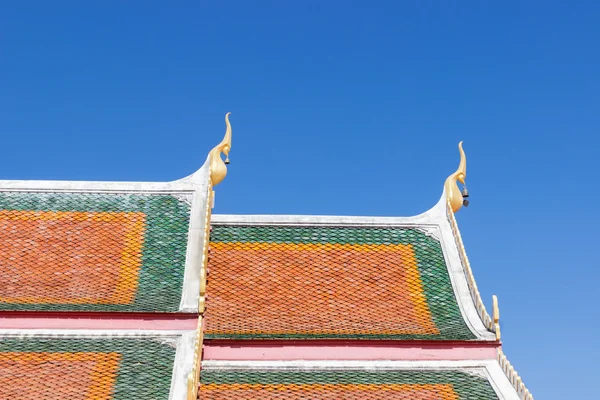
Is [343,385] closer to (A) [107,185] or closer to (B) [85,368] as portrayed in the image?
Answer: (B) [85,368]

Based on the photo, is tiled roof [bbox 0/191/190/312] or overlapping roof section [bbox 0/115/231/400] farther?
tiled roof [bbox 0/191/190/312]

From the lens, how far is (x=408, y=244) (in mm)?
20062

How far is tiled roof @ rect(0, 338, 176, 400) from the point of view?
14.5 metres

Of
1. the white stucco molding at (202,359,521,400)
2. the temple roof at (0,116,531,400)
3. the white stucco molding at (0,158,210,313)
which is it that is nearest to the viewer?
the temple roof at (0,116,531,400)

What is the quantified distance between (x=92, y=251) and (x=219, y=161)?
3.37 meters

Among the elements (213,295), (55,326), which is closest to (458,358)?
(213,295)

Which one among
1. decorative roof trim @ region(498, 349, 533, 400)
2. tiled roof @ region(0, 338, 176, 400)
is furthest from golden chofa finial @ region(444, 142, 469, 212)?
tiled roof @ region(0, 338, 176, 400)

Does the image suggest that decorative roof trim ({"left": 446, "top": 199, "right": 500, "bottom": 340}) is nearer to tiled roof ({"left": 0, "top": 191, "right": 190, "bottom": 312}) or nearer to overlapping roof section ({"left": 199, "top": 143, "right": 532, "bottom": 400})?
overlapping roof section ({"left": 199, "top": 143, "right": 532, "bottom": 400})

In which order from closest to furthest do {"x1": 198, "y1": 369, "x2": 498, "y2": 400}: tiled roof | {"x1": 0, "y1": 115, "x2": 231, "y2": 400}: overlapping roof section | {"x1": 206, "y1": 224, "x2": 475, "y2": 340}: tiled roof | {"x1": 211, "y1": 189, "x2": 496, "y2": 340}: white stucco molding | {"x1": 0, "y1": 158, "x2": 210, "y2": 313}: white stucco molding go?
{"x1": 0, "y1": 115, "x2": 231, "y2": 400}: overlapping roof section → {"x1": 198, "y1": 369, "x2": 498, "y2": 400}: tiled roof → {"x1": 206, "y1": 224, "x2": 475, "y2": 340}: tiled roof → {"x1": 0, "y1": 158, "x2": 210, "y2": 313}: white stucco molding → {"x1": 211, "y1": 189, "x2": 496, "y2": 340}: white stucco molding

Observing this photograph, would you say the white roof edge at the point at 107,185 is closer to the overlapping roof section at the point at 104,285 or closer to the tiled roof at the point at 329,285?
the overlapping roof section at the point at 104,285

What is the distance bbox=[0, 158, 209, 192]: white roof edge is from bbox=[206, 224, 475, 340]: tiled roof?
3.64ft

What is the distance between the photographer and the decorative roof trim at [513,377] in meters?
16.2

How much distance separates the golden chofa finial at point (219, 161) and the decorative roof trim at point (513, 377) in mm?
6569

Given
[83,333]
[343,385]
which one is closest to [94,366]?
[83,333]
